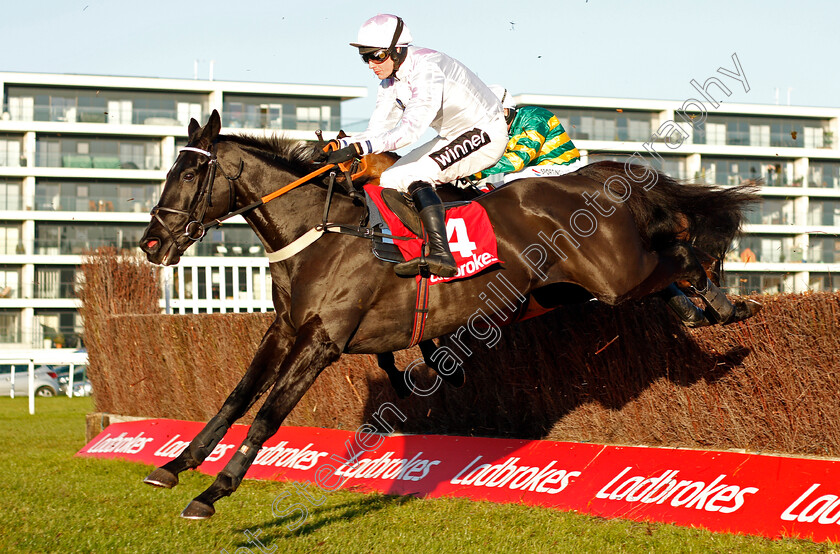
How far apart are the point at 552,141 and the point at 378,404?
350cm

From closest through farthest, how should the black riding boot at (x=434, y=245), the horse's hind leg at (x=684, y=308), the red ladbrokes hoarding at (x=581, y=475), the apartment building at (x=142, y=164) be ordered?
the black riding boot at (x=434, y=245), the red ladbrokes hoarding at (x=581, y=475), the horse's hind leg at (x=684, y=308), the apartment building at (x=142, y=164)

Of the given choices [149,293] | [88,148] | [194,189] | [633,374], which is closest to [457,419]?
[633,374]

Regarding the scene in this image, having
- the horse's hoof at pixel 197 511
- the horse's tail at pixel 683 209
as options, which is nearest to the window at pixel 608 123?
the horse's tail at pixel 683 209

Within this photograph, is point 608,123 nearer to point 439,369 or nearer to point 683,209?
point 683,209

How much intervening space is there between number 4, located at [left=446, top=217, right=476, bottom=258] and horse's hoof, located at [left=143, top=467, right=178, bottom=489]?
188 centimetres

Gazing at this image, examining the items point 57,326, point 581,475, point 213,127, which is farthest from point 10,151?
point 581,475

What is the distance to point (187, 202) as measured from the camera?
4695mm

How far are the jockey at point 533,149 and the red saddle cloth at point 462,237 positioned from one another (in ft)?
3.73

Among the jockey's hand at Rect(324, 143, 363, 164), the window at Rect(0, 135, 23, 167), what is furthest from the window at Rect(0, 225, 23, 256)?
the jockey's hand at Rect(324, 143, 363, 164)

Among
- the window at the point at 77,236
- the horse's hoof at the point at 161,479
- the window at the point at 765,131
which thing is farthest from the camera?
the window at the point at 765,131

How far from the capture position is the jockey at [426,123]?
4.76 metres

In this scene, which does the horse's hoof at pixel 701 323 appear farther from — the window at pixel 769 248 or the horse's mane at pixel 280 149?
the window at pixel 769 248

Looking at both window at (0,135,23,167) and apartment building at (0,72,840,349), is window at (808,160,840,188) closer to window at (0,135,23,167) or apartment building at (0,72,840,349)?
apartment building at (0,72,840,349)

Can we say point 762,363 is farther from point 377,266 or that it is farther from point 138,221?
point 138,221
